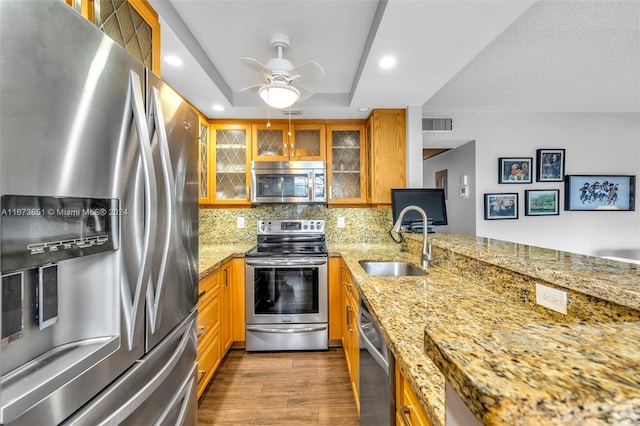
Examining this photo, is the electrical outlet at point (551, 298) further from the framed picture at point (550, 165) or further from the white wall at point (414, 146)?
the framed picture at point (550, 165)

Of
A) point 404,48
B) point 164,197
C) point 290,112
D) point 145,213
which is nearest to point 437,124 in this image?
point 290,112

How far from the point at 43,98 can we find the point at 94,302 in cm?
53

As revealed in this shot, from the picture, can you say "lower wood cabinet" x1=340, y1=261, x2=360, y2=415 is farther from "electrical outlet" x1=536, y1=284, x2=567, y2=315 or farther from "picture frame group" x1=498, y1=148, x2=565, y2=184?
"picture frame group" x1=498, y1=148, x2=565, y2=184

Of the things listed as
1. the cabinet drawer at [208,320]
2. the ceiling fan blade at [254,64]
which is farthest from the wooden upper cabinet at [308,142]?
the cabinet drawer at [208,320]

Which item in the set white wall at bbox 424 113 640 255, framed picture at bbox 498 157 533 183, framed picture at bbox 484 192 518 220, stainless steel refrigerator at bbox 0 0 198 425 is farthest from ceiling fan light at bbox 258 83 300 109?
framed picture at bbox 498 157 533 183

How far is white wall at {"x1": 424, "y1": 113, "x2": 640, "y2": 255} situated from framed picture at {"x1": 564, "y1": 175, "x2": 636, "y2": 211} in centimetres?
8

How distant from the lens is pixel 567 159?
3742mm

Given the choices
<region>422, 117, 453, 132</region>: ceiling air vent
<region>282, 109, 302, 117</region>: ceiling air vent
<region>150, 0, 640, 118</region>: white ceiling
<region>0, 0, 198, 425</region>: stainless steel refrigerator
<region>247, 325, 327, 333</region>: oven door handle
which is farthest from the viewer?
<region>422, 117, 453, 132</region>: ceiling air vent

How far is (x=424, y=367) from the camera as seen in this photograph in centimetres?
72

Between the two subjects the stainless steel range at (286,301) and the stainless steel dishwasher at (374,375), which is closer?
the stainless steel dishwasher at (374,375)

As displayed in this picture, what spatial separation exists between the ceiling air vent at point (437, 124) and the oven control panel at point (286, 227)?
1930mm

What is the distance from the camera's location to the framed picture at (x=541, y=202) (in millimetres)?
3688

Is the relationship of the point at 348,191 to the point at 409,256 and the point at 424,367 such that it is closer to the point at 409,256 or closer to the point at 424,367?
the point at 409,256

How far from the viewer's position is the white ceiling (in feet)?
5.05
